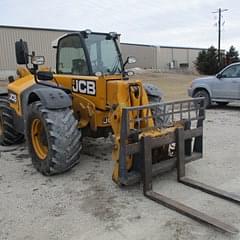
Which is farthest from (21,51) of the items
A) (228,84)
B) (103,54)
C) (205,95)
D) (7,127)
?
(205,95)

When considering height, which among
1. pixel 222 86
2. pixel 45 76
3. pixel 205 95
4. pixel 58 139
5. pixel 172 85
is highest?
pixel 45 76

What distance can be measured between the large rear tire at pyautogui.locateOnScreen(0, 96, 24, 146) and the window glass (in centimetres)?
820

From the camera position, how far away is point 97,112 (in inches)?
235

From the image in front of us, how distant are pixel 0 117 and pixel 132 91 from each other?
11.5ft

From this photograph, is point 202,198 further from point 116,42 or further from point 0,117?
point 0,117

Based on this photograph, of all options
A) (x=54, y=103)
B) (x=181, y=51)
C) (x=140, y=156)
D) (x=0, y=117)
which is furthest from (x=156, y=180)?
(x=181, y=51)

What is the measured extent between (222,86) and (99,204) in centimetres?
992

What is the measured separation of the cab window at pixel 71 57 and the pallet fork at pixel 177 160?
158cm

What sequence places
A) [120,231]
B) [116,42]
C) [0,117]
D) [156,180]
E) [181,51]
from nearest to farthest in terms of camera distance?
[120,231], [156,180], [116,42], [0,117], [181,51]

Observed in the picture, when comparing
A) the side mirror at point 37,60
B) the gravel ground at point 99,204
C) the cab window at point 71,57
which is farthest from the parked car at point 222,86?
the side mirror at point 37,60

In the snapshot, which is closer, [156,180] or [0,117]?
[156,180]

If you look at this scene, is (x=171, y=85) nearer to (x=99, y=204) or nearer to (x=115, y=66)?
(x=115, y=66)

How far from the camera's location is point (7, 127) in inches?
299

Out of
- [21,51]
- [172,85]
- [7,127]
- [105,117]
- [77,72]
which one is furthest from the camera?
[172,85]
